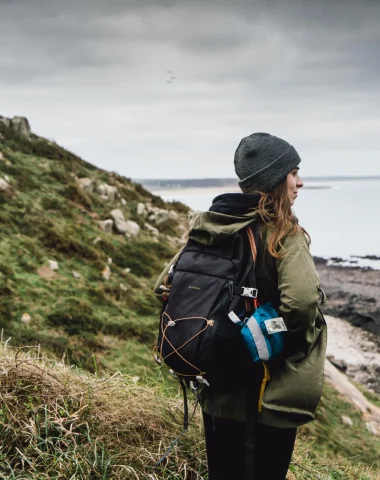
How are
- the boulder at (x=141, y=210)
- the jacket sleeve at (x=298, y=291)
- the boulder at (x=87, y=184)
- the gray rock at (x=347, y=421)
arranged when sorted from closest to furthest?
1. the jacket sleeve at (x=298, y=291)
2. the gray rock at (x=347, y=421)
3. the boulder at (x=87, y=184)
4. the boulder at (x=141, y=210)

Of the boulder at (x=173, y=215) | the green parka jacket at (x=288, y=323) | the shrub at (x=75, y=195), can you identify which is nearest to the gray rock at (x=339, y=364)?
the boulder at (x=173, y=215)

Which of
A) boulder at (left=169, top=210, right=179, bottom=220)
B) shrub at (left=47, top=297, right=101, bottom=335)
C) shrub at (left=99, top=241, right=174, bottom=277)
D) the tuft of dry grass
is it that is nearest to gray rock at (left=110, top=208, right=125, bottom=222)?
shrub at (left=99, top=241, right=174, bottom=277)

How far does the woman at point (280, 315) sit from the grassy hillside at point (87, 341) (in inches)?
28.2

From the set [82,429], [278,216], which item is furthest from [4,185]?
[278,216]

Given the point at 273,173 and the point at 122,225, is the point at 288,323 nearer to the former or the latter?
the point at 273,173

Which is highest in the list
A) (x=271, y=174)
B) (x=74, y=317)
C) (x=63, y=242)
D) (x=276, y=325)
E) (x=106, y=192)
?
(x=271, y=174)

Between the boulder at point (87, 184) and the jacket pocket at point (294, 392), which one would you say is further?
the boulder at point (87, 184)

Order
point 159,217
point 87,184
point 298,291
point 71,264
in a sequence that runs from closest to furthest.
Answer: point 298,291, point 71,264, point 87,184, point 159,217

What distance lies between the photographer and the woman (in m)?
2.21

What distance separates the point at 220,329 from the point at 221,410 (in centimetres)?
45

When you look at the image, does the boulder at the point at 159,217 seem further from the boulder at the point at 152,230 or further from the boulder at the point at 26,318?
the boulder at the point at 26,318

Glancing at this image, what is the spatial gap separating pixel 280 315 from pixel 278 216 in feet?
1.52

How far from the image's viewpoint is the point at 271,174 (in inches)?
97.0

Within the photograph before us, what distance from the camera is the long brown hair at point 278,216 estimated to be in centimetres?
227
